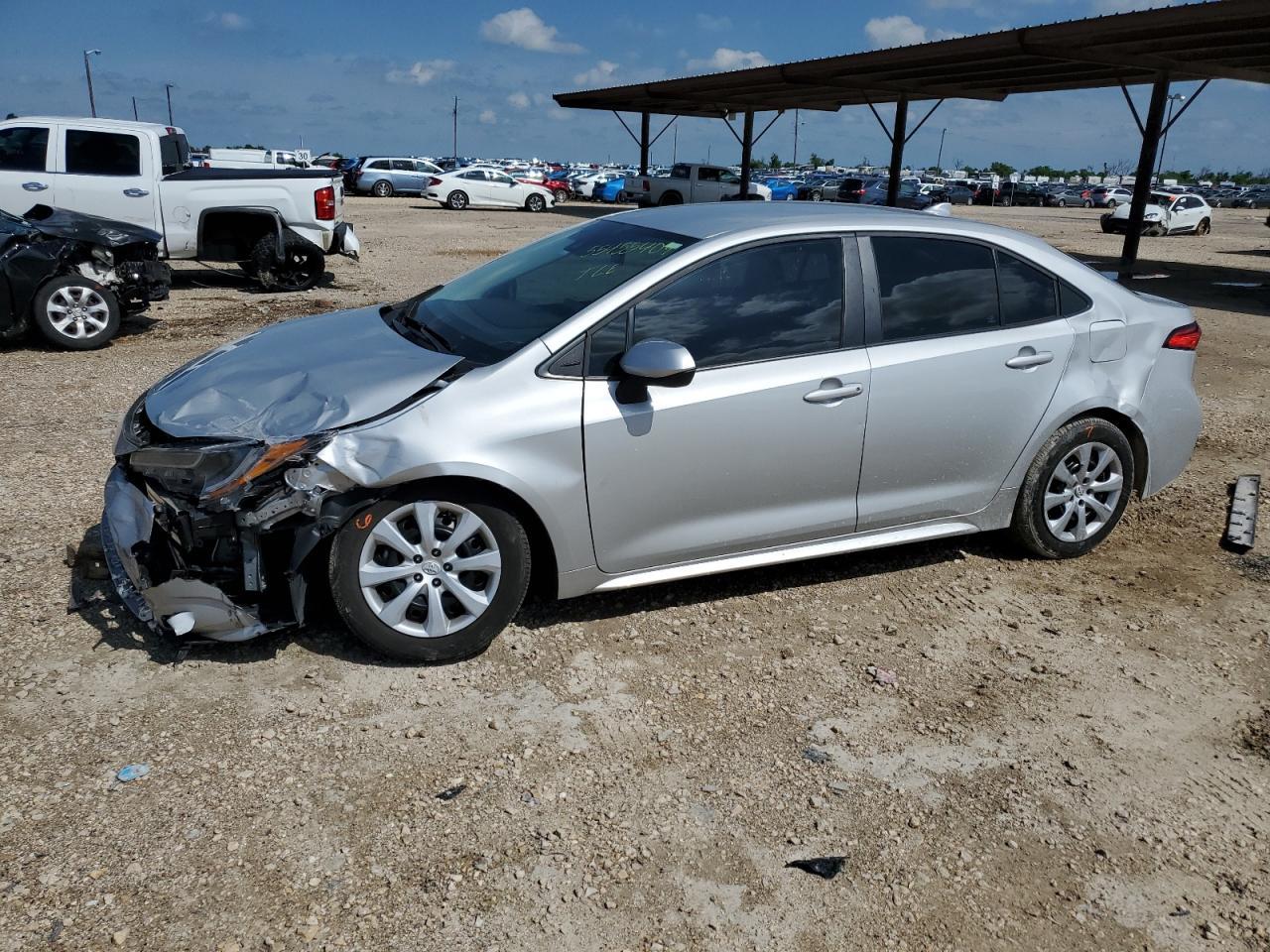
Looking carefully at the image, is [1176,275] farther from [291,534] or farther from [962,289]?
[291,534]

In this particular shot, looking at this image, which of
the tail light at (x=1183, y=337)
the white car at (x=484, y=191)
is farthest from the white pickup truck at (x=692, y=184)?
the tail light at (x=1183, y=337)

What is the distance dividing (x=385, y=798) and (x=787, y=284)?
249 centimetres

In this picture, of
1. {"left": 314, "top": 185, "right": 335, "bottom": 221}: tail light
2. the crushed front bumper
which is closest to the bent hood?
the crushed front bumper

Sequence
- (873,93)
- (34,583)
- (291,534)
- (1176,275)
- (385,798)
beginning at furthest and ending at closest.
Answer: (873,93) < (1176,275) < (34,583) < (291,534) < (385,798)

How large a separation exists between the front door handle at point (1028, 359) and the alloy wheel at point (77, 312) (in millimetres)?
7892

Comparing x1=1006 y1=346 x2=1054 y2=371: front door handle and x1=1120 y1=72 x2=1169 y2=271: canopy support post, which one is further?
x1=1120 y1=72 x2=1169 y2=271: canopy support post

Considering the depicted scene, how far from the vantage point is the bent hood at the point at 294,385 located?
355cm

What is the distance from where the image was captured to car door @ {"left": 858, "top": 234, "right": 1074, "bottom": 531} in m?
4.19

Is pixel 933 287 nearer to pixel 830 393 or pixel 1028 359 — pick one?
pixel 1028 359

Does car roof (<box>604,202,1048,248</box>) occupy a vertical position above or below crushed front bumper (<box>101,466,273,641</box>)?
above

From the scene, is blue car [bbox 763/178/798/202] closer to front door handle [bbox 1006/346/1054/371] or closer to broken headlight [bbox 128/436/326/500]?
front door handle [bbox 1006/346/1054/371]

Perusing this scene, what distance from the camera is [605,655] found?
3.90 meters

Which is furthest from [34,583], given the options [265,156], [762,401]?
[265,156]

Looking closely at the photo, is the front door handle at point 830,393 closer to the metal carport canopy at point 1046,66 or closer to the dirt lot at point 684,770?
the dirt lot at point 684,770
